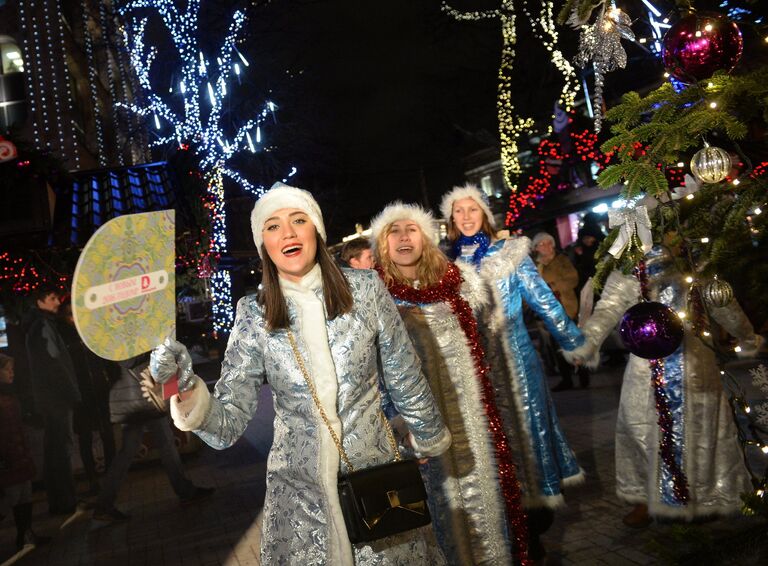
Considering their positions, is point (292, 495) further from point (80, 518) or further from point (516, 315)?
point (80, 518)

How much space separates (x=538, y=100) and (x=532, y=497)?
88.8 ft

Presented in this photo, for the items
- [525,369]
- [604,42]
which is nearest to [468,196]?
[525,369]

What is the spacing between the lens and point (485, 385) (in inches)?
153

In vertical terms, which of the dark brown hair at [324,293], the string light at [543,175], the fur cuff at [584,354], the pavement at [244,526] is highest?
the string light at [543,175]

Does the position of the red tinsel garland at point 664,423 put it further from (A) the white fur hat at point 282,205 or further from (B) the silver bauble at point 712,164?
(A) the white fur hat at point 282,205

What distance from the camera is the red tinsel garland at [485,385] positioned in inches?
149

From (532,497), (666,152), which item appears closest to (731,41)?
(666,152)

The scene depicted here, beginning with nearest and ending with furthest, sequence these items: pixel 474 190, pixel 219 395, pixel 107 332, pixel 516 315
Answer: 1. pixel 107 332
2. pixel 219 395
3. pixel 516 315
4. pixel 474 190

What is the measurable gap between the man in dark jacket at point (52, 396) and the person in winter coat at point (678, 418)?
5.32 metres

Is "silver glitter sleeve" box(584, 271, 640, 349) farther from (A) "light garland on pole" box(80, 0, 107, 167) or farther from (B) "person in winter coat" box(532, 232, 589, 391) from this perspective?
(A) "light garland on pole" box(80, 0, 107, 167)

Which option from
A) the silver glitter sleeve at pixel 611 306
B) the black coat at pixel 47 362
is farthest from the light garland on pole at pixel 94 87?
the silver glitter sleeve at pixel 611 306

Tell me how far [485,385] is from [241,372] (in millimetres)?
1654

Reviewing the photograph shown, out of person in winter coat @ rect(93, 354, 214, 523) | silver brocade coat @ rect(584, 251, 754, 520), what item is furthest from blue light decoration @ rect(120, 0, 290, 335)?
silver brocade coat @ rect(584, 251, 754, 520)

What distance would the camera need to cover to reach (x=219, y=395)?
9.06 ft
